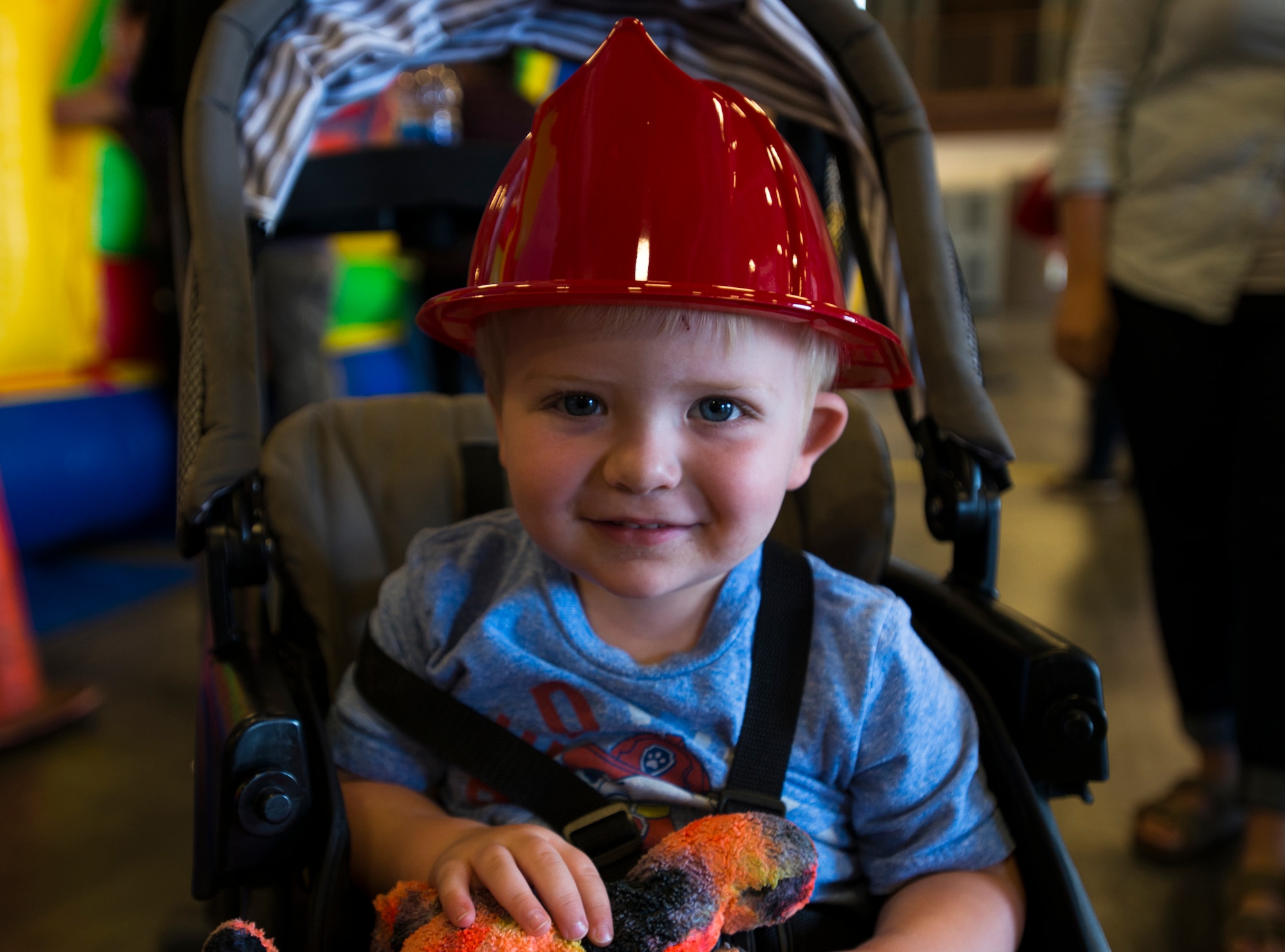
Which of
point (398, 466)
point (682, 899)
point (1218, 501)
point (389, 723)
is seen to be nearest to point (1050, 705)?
point (682, 899)

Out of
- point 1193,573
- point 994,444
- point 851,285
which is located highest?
point 851,285

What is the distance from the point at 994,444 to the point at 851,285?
38 centimetres

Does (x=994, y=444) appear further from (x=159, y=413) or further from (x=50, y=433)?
(x=159, y=413)

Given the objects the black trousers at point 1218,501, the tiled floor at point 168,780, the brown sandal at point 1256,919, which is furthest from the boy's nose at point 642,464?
the brown sandal at point 1256,919

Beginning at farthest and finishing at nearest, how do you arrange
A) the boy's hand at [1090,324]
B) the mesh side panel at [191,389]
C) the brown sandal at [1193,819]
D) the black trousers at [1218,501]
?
the brown sandal at [1193,819], the boy's hand at [1090,324], the black trousers at [1218,501], the mesh side panel at [191,389]

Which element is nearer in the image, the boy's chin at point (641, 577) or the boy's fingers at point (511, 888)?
the boy's fingers at point (511, 888)

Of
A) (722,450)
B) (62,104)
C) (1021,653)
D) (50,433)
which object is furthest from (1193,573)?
(62,104)

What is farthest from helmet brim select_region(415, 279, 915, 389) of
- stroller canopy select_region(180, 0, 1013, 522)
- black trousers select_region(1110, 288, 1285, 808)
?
black trousers select_region(1110, 288, 1285, 808)

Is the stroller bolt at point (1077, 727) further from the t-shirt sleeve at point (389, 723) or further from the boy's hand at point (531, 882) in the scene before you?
the t-shirt sleeve at point (389, 723)

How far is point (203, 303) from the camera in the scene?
815 mm

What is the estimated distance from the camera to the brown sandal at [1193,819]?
152cm

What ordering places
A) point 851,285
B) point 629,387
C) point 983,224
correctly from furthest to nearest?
point 983,224
point 851,285
point 629,387

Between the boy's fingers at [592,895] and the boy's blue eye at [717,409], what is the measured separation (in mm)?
304

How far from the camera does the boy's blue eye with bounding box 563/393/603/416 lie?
0.69m
